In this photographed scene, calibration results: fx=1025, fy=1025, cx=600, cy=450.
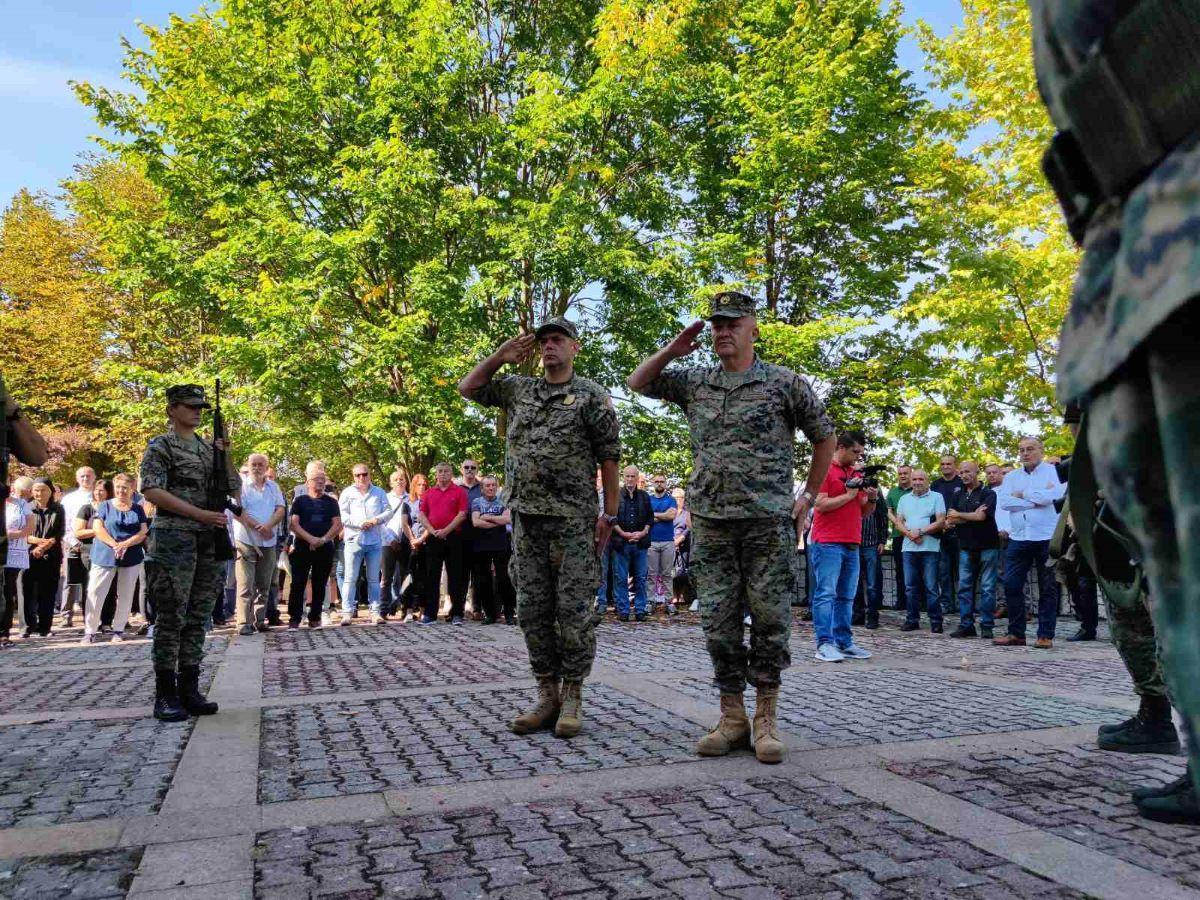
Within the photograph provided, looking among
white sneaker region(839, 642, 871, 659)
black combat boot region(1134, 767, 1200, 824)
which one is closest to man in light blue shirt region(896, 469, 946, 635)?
white sneaker region(839, 642, 871, 659)

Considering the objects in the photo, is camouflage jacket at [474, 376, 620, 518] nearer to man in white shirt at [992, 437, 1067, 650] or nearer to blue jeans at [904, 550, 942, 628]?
man in white shirt at [992, 437, 1067, 650]

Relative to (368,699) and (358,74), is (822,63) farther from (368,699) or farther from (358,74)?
(368,699)

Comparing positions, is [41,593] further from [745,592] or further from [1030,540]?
[1030,540]

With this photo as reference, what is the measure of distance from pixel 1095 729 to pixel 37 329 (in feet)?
113

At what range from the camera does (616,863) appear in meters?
3.42

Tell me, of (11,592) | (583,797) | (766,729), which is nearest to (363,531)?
(11,592)

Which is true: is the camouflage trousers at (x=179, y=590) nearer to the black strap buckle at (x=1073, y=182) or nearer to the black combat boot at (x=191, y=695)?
the black combat boot at (x=191, y=695)

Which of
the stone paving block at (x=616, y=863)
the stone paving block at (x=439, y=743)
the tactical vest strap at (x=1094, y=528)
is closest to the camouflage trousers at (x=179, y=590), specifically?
the stone paving block at (x=439, y=743)

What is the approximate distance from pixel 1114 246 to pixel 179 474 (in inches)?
244

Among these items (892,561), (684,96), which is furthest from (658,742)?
(684,96)

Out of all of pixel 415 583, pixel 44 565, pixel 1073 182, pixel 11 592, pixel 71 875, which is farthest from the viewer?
pixel 415 583

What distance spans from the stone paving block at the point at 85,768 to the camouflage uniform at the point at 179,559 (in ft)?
1.64

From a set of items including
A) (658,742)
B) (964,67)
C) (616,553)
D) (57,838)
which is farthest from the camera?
(964,67)

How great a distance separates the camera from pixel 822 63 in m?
22.2
